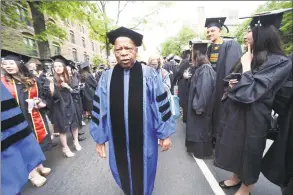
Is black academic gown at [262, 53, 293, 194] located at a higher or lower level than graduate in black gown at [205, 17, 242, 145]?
lower

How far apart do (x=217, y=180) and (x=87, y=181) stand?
2.03 meters

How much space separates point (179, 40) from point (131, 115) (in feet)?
135

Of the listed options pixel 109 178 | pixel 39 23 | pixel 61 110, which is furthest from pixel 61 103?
pixel 39 23

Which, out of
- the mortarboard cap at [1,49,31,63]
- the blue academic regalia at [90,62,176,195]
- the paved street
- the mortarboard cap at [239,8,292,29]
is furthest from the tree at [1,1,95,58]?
the mortarboard cap at [239,8,292,29]

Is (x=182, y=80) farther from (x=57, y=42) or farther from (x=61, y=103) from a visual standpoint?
(x=57, y=42)

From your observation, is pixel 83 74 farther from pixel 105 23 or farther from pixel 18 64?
pixel 105 23

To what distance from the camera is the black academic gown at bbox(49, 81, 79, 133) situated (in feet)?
11.8

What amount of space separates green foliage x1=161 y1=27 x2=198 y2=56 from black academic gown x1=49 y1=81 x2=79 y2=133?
35.6 metres

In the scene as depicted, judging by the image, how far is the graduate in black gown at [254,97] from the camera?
1.87m

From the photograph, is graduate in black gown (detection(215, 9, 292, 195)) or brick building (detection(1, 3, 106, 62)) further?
brick building (detection(1, 3, 106, 62))

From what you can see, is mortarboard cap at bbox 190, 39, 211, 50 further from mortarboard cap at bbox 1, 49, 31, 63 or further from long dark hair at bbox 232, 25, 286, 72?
mortarboard cap at bbox 1, 49, 31, 63

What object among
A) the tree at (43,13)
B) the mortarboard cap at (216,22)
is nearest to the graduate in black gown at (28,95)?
the mortarboard cap at (216,22)

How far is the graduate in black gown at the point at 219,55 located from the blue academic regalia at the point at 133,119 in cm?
154

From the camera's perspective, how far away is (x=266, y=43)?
6.53 ft
